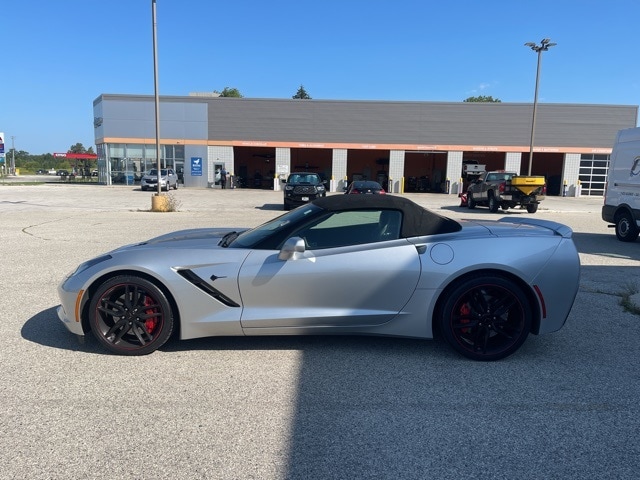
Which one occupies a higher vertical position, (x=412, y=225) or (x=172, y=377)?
(x=412, y=225)

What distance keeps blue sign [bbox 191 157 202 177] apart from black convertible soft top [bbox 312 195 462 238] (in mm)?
36794

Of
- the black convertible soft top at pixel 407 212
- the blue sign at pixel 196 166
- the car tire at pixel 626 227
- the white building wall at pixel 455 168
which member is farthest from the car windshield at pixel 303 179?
the white building wall at pixel 455 168

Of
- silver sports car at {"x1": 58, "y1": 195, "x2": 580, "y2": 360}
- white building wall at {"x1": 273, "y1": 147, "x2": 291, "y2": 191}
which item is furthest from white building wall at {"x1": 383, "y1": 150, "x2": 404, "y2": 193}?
silver sports car at {"x1": 58, "y1": 195, "x2": 580, "y2": 360}

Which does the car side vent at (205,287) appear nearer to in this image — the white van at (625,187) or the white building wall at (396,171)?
the white van at (625,187)

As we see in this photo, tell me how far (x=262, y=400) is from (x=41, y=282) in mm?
4643

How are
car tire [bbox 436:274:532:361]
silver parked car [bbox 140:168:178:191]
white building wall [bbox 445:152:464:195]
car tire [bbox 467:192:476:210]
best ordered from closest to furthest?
1. car tire [bbox 436:274:532:361]
2. car tire [bbox 467:192:476:210]
3. silver parked car [bbox 140:168:178:191]
4. white building wall [bbox 445:152:464:195]

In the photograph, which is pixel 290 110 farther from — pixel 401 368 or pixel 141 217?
pixel 401 368

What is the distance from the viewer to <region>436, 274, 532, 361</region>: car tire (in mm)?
3881

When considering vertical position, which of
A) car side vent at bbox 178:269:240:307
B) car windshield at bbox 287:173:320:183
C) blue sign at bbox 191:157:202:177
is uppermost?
blue sign at bbox 191:157:202:177

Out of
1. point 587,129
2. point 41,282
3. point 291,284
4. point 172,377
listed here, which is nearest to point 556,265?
point 291,284

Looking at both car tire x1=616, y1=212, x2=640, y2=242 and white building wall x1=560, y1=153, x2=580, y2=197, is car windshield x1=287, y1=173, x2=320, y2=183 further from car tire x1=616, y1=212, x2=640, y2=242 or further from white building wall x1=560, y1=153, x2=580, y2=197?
white building wall x1=560, y1=153, x2=580, y2=197

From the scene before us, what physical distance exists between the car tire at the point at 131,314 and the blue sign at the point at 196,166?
36934 millimetres

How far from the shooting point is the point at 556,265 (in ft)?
12.8

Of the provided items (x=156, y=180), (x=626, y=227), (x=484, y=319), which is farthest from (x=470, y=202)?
(x=156, y=180)
